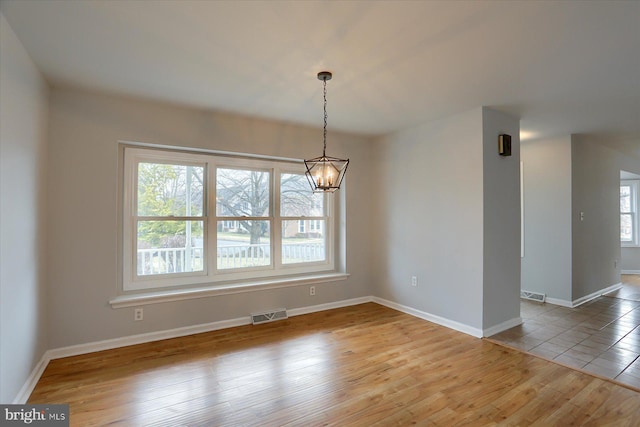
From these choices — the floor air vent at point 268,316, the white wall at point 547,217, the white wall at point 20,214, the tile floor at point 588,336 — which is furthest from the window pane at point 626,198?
the white wall at point 20,214

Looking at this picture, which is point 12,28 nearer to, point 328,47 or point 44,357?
point 328,47

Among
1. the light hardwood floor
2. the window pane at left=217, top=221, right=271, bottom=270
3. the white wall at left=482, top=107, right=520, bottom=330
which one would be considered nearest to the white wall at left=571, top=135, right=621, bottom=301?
the white wall at left=482, top=107, right=520, bottom=330

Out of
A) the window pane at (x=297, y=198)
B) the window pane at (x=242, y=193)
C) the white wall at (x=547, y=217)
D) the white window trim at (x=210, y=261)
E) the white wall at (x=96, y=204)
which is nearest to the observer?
the white wall at (x=96, y=204)

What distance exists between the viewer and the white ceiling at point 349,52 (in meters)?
1.91

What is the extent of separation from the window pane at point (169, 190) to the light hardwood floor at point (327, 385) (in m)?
1.48

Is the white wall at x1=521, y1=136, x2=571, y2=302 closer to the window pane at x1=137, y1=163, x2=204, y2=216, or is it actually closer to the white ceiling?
the white ceiling

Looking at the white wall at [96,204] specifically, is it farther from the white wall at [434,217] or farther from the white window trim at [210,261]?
the white wall at [434,217]

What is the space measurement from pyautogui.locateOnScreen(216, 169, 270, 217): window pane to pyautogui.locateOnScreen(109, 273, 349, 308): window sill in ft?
3.08

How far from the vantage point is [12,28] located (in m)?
2.07

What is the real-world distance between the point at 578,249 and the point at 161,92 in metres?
6.02

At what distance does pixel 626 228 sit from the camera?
751cm

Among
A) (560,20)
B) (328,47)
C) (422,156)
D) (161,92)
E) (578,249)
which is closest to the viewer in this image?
(560,20)

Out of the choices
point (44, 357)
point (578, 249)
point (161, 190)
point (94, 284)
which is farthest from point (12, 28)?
point (578, 249)

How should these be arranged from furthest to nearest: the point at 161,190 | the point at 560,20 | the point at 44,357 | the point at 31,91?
1. the point at 161,190
2. the point at 44,357
3. the point at 31,91
4. the point at 560,20
